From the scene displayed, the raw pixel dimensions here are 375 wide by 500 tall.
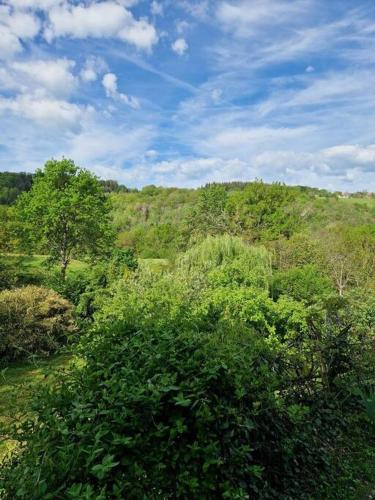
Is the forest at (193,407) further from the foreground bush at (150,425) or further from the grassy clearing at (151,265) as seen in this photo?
the grassy clearing at (151,265)

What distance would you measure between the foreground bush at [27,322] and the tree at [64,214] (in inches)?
418

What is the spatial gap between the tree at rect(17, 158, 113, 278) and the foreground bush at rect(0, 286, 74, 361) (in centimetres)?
1063

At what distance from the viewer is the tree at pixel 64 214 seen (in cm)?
2236

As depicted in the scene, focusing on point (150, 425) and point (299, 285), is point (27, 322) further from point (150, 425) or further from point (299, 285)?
Result: point (299, 285)

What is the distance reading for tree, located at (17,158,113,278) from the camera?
22.4 meters

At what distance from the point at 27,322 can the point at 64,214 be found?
12936 millimetres

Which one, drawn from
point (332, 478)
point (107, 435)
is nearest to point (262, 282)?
point (332, 478)

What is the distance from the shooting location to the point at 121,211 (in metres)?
64.9

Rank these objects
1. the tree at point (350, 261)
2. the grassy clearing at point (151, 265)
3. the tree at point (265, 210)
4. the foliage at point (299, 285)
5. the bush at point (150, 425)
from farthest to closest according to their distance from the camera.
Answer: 1. the tree at point (265, 210)
2. the tree at point (350, 261)
3. the foliage at point (299, 285)
4. the grassy clearing at point (151, 265)
5. the bush at point (150, 425)

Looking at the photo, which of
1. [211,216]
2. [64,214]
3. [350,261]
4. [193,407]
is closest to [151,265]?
[64,214]

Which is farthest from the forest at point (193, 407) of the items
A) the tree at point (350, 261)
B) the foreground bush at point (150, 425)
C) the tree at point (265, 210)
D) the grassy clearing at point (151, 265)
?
the tree at point (265, 210)

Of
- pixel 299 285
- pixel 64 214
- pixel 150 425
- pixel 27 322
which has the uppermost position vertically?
pixel 64 214

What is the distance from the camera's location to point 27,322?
1076 centimetres

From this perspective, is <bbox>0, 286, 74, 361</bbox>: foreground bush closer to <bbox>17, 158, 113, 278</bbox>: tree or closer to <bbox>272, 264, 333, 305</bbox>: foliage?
<bbox>272, 264, 333, 305</bbox>: foliage
